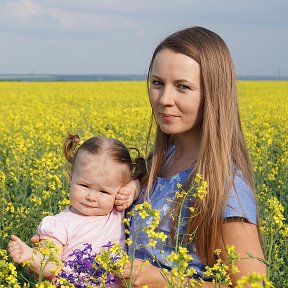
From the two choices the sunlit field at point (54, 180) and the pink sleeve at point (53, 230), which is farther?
the sunlit field at point (54, 180)

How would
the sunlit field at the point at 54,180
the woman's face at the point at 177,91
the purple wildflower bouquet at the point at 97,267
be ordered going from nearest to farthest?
1. the purple wildflower bouquet at the point at 97,267
2. the woman's face at the point at 177,91
3. the sunlit field at the point at 54,180

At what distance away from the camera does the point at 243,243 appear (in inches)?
87.7

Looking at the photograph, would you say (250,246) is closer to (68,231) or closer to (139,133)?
(68,231)

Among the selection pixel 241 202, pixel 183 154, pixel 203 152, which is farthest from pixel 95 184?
pixel 241 202

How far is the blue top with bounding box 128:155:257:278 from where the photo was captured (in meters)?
2.28

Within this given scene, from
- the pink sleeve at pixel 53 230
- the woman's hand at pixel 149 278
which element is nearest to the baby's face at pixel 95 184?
the pink sleeve at pixel 53 230

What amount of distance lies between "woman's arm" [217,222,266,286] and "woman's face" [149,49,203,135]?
495 mm

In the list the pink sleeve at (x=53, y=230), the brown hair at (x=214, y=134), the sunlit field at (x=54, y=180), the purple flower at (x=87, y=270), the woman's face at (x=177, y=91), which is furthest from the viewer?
the sunlit field at (x=54, y=180)

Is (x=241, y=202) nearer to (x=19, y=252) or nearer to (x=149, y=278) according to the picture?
(x=149, y=278)

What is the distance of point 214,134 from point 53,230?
2.59ft

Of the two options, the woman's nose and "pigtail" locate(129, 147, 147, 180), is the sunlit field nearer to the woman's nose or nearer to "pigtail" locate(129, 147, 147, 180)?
"pigtail" locate(129, 147, 147, 180)

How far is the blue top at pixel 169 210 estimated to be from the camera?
7.49 feet

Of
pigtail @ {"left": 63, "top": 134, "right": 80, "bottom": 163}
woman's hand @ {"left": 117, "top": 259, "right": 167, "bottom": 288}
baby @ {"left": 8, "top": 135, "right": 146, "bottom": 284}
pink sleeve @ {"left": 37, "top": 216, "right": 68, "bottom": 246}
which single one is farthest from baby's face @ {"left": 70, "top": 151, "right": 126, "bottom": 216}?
woman's hand @ {"left": 117, "top": 259, "right": 167, "bottom": 288}

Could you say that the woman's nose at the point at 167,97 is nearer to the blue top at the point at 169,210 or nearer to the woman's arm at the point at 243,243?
the blue top at the point at 169,210
